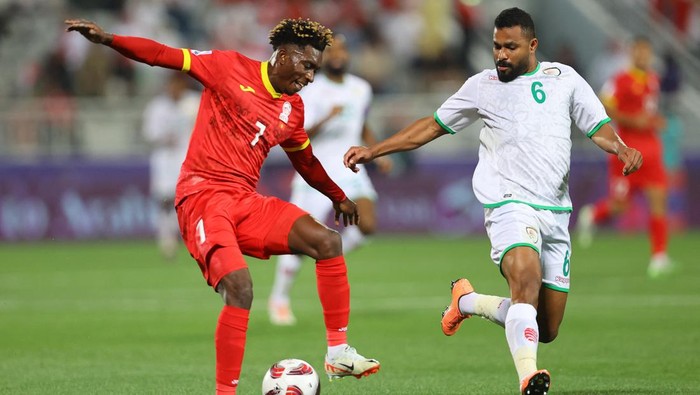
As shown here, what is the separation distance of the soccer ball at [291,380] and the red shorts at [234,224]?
63 cm

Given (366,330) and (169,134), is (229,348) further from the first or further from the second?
(169,134)

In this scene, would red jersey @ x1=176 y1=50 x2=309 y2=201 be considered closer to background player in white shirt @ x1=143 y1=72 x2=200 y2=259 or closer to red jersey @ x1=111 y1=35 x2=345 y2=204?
red jersey @ x1=111 y1=35 x2=345 y2=204

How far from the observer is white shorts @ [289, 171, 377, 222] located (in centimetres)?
1231

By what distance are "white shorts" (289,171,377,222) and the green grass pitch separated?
43.2 inches

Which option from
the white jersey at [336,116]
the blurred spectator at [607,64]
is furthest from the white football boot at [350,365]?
the blurred spectator at [607,64]

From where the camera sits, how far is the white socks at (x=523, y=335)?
6.82m

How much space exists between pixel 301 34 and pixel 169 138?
12.6 m

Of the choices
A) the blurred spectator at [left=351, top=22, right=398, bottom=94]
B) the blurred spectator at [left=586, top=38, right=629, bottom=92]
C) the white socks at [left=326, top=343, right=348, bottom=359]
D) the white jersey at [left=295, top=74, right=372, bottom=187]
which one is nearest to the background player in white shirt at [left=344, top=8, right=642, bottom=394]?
the white socks at [left=326, top=343, right=348, bottom=359]

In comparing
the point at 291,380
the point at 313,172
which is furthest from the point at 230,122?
the point at 291,380

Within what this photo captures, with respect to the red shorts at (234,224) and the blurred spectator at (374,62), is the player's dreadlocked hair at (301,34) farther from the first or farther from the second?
the blurred spectator at (374,62)

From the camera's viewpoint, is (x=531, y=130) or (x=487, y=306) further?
(x=487, y=306)

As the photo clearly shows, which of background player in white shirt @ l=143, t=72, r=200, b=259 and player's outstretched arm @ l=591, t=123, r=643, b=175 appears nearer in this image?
player's outstretched arm @ l=591, t=123, r=643, b=175

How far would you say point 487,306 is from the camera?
314 inches

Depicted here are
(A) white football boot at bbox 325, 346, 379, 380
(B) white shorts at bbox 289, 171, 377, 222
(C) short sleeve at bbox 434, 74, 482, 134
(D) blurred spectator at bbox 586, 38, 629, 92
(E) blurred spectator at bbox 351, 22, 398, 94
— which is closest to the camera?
(A) white football boot at bbox 325, 346, 379, 380
